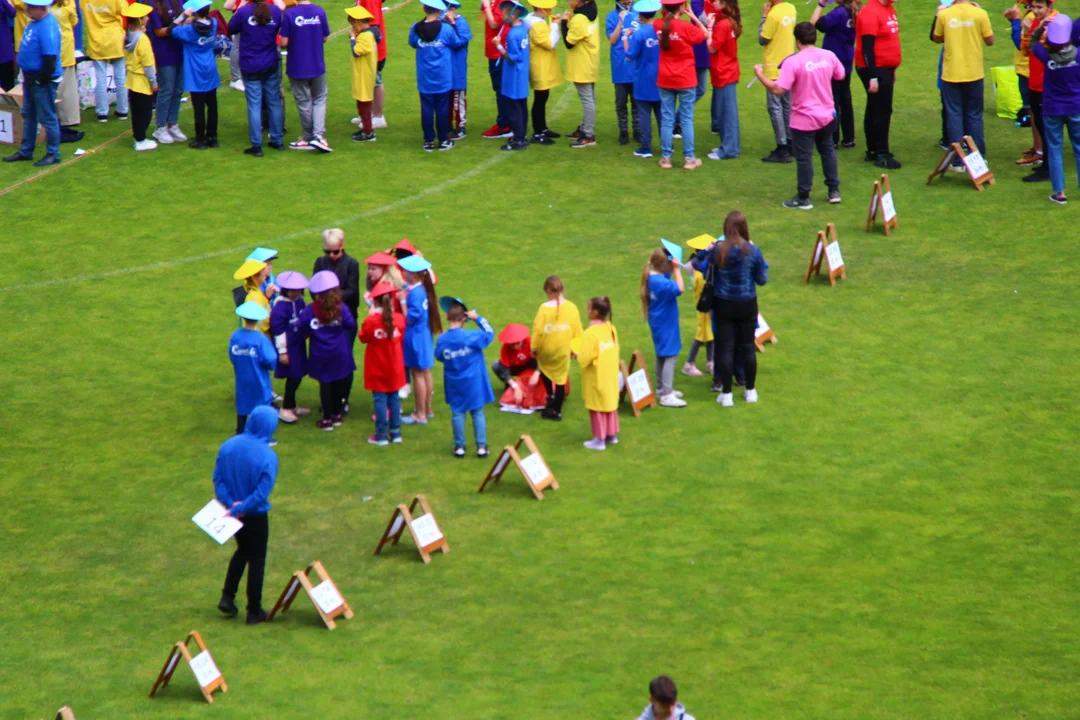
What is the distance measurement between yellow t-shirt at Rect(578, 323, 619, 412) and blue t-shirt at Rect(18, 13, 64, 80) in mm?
10206

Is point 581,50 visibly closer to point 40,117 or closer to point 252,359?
point 40,117

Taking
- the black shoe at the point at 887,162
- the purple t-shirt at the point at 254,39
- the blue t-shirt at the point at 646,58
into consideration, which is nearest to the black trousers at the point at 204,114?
the purple t-shirt at the point at 254,39

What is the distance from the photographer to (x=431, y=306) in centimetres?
1294

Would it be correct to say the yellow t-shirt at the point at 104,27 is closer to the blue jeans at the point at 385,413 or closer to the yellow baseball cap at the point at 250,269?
the yellow baseball cap at the point at 250,269

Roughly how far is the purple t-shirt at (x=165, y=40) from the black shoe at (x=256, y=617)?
11.9 m

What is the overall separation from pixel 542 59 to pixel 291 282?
7873 millimetres

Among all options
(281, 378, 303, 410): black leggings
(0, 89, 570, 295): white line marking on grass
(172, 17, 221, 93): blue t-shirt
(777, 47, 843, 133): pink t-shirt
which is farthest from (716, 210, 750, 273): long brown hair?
(172, 17, 221, 93): blue t-shirt

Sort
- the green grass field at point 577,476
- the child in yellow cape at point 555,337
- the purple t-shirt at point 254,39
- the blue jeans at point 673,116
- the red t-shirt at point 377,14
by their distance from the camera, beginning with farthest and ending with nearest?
the red t-shirt at point 377,14, the purple t-shirt at point 254,39, the blue jeans at point 673,116, the child in yellow cape at point 555,337, the green grass field at point 577,476

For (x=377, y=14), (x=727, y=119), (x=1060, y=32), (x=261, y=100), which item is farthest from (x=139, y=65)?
(x=1060, y=32)

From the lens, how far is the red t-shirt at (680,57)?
1809cm

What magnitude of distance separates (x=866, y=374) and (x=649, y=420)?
233cm

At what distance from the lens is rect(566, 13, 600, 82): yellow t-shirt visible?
19.2 m

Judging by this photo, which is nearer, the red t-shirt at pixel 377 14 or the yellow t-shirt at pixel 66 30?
the yellow t-shirt at pixel 66 30

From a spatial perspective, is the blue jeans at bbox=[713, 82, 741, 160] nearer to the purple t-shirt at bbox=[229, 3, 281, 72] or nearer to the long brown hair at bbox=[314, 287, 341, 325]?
the purple t-shirt at bbox=[229, 3, 281, 72]
